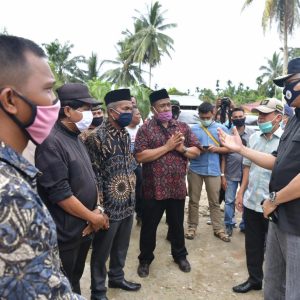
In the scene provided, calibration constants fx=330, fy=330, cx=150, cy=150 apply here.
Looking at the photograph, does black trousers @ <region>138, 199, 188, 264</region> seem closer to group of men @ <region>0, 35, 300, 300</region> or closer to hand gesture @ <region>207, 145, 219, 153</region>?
group of men @ <region>0, 35, 300, 300</region>

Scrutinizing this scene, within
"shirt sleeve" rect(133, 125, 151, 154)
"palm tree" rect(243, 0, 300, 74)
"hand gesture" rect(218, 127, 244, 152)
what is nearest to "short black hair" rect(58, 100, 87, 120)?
"shirt sleeve" rect(133, 125, 151, 154)

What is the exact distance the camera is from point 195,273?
12.3 ft

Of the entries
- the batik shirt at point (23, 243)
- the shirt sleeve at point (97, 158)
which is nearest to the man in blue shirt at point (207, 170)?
the shirt sleeve at point (97, 158)

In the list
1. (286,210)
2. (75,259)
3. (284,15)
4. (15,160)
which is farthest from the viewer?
(284,15)

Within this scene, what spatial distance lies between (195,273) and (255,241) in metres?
0.86

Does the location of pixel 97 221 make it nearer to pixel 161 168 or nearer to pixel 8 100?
pixel 161 168

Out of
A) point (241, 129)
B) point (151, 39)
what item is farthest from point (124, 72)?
point (241, 129)

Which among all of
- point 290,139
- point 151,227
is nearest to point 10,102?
point 290,139

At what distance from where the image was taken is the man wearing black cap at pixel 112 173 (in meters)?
3.00

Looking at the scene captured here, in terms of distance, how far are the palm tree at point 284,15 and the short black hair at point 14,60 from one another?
70.4 ft

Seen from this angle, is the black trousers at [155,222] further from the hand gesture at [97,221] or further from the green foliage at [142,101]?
the green foliage at [142,101]

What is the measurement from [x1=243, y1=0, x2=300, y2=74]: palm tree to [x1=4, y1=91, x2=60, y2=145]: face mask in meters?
21.4

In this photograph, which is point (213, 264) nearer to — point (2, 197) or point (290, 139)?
point (290, 139)

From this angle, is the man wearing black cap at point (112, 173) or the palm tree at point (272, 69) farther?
the palm tree at point (272, 69)
